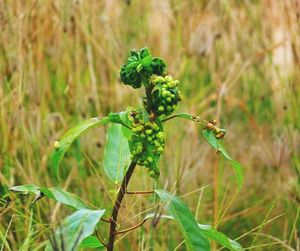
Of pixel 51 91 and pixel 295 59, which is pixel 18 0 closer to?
pixel 51 91

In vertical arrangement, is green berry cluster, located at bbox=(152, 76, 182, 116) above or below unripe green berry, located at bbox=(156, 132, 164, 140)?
above

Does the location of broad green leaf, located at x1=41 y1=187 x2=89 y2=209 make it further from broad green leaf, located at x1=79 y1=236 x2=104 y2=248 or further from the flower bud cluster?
the flower bud cluster

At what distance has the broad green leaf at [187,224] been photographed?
1.03 m

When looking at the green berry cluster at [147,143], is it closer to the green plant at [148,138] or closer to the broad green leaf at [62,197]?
the green plant at [148,138]

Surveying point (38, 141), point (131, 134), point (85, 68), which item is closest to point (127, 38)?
point (85, 68)

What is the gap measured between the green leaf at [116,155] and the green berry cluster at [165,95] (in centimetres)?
14

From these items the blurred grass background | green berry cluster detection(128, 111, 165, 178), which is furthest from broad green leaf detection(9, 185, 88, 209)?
the blurred grass background

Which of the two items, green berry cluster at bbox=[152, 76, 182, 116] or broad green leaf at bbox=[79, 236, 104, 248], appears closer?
green berry cluster at bbox=[152, 76, 182, 116]

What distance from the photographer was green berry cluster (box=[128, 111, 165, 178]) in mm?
1060

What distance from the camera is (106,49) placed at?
2359 millimetres

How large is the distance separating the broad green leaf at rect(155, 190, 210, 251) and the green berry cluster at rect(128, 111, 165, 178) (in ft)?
0.17

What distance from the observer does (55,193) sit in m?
1.06

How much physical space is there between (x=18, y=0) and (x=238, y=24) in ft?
2.95

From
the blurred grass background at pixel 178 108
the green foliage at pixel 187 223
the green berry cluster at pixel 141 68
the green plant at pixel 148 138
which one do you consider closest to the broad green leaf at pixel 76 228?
the green plant at pixel 148 138
